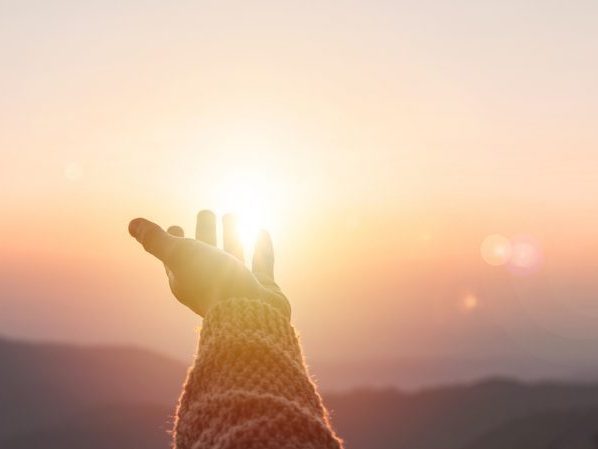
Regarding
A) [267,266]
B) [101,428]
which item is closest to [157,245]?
[267,266]

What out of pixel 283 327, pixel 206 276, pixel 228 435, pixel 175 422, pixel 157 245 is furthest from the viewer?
pixel 157 245

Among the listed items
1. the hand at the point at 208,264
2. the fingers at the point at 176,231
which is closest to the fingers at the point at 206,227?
the hand at the point at 208,264

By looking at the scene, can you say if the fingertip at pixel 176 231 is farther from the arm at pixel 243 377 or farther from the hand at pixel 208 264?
the arm at pixel 243 377

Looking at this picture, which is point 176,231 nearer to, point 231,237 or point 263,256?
point 231,237

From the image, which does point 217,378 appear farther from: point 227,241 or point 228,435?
point 227,241

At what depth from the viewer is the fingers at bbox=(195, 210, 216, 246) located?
4.24 metres

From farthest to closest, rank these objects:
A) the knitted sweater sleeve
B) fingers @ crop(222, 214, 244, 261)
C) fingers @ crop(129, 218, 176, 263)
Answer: fingers @ crop(222, 214, 244, 261) → fingers @ crop(129, 218, 176, 263) → the knitted sweater sleeve

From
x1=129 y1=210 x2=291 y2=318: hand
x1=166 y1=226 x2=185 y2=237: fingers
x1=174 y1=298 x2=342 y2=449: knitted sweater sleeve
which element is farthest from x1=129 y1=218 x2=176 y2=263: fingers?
x1=174 y1=298 x2=342 y2=449: knitted sweater sleeve

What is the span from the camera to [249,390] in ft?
7.48

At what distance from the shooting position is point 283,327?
2.82 m

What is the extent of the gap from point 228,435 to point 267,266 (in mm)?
2157

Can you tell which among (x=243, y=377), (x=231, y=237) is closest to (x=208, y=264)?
(x=231, y=237)

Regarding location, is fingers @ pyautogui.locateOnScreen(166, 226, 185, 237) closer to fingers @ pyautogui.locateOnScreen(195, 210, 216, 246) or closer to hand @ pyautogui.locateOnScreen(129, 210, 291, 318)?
hand @ pyautogui.locateOnScreen(129, 210, 291, 318)

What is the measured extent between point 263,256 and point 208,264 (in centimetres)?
81
